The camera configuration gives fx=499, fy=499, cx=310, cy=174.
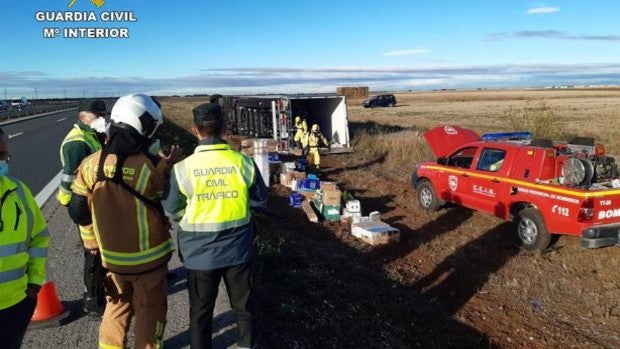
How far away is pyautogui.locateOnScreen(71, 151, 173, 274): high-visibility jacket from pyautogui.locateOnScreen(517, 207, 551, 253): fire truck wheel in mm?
6652

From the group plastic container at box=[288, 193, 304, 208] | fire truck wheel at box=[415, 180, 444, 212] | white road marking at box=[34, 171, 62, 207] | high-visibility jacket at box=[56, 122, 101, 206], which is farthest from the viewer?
plastic container at box=[288, 193, 304, 208]

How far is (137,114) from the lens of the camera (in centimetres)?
302

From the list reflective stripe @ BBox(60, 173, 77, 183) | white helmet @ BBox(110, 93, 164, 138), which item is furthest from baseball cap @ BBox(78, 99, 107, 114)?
white helmet @ BBox(110, 93, 164, 138)

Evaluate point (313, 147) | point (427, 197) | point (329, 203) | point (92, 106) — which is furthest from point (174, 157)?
point (313, 147)

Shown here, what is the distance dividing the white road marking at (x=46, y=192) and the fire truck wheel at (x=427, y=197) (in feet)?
24.3

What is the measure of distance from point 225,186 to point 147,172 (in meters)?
0.48

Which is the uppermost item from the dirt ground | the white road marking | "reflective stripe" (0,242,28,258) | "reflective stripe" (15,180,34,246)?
"reflective stripe" (15,180,34,246)

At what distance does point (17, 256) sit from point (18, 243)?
0.07 metres

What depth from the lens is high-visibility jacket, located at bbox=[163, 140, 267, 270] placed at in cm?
315

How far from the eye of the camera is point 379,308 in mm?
6055

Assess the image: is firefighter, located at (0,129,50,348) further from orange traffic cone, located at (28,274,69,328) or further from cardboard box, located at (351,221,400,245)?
cardboard box, located at (351,221,400,245)

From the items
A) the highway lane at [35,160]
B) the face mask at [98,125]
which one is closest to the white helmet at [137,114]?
the face mask at [98,125]

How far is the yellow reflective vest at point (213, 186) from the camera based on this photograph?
10.3 feet

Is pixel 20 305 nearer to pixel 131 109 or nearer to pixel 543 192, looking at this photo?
pixel 131 109
